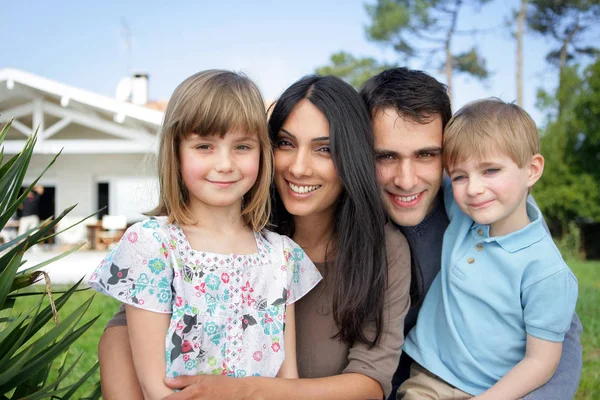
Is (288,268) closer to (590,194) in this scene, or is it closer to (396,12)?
(590,194)

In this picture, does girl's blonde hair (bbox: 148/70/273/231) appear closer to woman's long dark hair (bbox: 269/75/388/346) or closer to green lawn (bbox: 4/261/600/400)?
woman's long dark hair (bbox: 269/75/388/346)

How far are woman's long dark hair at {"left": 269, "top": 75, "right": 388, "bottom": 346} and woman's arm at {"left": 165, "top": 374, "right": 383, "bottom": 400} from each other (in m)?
0.21

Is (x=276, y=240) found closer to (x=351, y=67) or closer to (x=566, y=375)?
(x=566, y=375)

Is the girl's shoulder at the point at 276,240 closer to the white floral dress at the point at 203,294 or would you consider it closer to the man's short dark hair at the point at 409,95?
the white floral dress at the point at 203,294

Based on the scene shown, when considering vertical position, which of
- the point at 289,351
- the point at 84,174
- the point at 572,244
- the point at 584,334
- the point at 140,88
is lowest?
the point at 572,244

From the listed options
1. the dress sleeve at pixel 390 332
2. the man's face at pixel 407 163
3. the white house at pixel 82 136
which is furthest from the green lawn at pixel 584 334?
the white house at pixel 82 136

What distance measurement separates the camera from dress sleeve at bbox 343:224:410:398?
2.68m

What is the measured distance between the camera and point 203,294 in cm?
233

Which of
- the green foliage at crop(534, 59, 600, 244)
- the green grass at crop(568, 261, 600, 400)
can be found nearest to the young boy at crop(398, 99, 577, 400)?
the green grass at crop(568, 261, 600, 400)

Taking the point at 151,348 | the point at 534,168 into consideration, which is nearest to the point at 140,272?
the point at 151,348

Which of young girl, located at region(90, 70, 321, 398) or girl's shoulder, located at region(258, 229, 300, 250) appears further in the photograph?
girl's shoulder, located at region(258, 229, 300, 250)

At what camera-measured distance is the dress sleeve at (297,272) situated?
103 inches

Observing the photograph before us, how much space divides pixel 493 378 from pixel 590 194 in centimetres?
2032

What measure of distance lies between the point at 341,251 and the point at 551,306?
3.00ft
